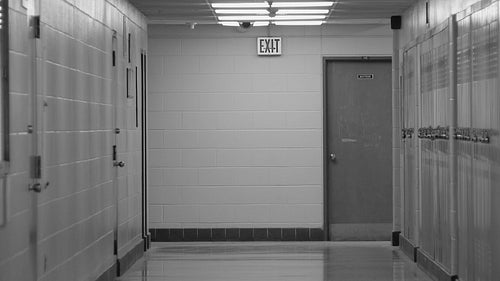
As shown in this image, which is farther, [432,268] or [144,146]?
[144,146]

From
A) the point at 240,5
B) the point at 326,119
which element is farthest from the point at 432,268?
the point at 326,119

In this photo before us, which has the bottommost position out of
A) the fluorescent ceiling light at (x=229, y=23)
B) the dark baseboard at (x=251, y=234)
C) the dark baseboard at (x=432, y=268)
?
the dark baseboard at (x=251, y=234)

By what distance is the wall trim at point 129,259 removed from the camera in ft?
27.4

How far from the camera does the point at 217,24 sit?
37.5 ft

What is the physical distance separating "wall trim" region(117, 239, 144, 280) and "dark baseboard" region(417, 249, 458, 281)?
2649mm

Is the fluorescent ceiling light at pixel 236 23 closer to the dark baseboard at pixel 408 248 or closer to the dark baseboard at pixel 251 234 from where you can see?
the dark baseboard at pixel 251 234

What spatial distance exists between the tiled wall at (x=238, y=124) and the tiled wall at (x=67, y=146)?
252cm

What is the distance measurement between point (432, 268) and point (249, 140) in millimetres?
3983

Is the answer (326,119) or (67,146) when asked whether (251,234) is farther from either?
(67,146)

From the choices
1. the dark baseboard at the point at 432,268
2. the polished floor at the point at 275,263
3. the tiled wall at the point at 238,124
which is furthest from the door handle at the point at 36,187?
the tiled wall at the point at 238,124

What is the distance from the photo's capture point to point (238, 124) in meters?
11.5

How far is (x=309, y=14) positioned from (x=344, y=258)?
255 cm

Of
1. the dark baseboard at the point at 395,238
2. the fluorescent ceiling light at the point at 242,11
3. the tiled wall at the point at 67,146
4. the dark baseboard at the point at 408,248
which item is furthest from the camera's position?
the dark baseboard at the point at 395,238

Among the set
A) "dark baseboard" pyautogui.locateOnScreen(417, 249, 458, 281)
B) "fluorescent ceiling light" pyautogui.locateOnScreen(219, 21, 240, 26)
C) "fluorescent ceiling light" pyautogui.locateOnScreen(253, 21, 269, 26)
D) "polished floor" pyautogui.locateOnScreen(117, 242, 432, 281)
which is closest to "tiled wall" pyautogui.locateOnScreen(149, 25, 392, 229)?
"fluorescent ceiling light" pyautogui.locateOnScreen(253, 21, 269, 26)
